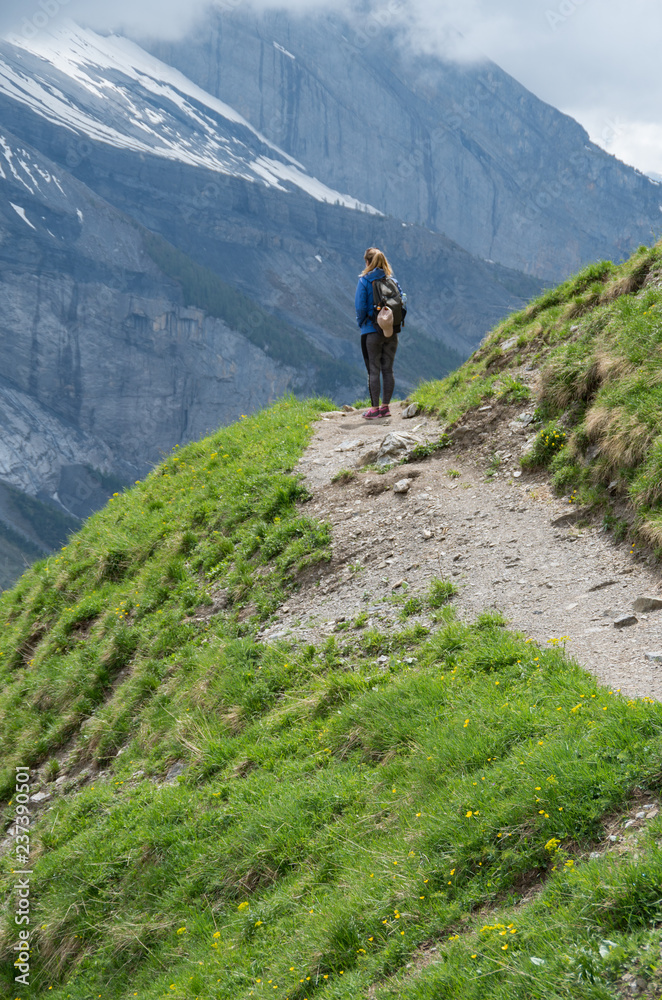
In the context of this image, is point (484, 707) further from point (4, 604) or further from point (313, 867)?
point (4, 604)

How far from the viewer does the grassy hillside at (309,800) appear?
388 centimetres

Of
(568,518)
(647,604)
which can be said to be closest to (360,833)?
(647,604)

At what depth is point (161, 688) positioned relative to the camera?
8.89 m

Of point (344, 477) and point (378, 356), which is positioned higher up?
point (378, 356)

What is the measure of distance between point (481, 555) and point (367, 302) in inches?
291

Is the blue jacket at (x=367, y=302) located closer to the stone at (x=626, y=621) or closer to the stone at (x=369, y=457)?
the stone at (x=369, y=457)

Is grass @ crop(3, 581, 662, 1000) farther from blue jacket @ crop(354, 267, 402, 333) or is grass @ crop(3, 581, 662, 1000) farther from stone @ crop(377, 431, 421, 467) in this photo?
blue jacket @ crop(354, 267, 402, 333)

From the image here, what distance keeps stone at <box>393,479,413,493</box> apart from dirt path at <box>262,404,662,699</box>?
0.09 metres

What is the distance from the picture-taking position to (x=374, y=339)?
47.9 ft

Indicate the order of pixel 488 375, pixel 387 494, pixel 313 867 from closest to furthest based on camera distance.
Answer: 1. pixel 313 867
2. pixel 387 494
3. pixel 488 375

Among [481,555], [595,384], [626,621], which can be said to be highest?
[595,384]

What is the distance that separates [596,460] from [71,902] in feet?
24.1

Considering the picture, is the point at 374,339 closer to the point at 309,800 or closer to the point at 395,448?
the point at 395,448

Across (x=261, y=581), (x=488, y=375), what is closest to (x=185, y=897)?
(x=261, y=581)
